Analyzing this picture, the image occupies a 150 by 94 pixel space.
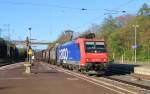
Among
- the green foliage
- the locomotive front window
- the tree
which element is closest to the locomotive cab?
the locomotive front window

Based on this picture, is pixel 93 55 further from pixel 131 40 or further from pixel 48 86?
pixel 131 40

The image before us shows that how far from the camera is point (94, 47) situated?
134 ft

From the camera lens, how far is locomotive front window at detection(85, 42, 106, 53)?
40.8 metres

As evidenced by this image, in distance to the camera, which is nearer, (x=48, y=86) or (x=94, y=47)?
(x=48, y=86)

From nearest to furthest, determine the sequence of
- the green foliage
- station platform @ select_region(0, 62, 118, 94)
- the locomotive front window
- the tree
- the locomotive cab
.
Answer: station platform @ select_region(0, 62, 118, 94)
the locomotive cab
the locomotive front window
the green foliage
the tree

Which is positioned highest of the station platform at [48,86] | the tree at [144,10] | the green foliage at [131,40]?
the tree at [144,10]

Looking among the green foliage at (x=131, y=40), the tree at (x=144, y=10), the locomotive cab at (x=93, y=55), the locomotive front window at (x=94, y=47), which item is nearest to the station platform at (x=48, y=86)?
the locomotive cab at (x=93, y=55)

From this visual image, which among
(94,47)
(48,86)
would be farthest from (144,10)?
(48,86)

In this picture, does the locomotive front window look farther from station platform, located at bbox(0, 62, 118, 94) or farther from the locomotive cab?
station platform, located at bbox(0, 62, 118, 94)

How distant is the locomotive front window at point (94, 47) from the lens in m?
40.8

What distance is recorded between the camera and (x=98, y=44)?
41094mm

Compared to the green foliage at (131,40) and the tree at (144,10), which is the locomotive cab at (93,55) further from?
the tree at (144,10)

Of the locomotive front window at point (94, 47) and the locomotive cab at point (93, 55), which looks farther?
the locomotive front window at point (94, 47)

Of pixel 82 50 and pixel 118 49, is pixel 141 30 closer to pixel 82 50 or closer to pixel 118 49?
pixel 118 49
